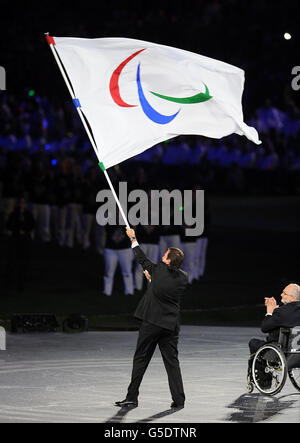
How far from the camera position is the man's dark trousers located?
532 inches

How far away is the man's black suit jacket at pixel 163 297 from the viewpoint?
1348 centimetres

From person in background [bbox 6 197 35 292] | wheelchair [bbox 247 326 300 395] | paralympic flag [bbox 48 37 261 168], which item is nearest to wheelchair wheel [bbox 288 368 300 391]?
wheelchair [bbox 247 326 300 395]

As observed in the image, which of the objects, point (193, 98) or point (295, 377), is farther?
point (193, 98)

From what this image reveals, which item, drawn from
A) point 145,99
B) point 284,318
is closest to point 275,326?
point 284,318

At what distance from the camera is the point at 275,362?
14.2 metres

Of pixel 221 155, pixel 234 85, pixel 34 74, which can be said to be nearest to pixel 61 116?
pixel 34 74

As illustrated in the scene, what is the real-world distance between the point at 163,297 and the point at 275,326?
1.49 meters

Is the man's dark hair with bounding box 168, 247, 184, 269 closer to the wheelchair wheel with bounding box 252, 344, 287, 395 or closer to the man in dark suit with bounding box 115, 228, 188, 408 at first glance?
the man in dark suit with bounding box 115, 228, 188, 408

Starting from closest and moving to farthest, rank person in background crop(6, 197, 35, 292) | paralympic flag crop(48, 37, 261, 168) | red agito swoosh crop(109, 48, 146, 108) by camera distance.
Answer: paralympic flag crop(48, 37, 261, 168) → red agito swoosh crop(109, 48, 146, 108) → person in background crop(6, 197, 35, 292)

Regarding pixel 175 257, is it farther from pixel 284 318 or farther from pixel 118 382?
pixel 118 382

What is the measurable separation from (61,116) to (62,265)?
17.2 meters

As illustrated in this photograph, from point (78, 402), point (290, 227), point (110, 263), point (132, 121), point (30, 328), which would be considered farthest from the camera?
point (290, 227)

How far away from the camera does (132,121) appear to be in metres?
15.8

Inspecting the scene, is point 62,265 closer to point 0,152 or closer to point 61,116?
point 0,152
